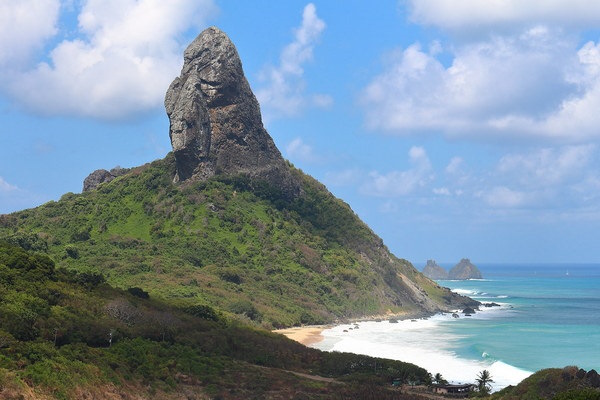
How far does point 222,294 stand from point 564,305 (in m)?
110

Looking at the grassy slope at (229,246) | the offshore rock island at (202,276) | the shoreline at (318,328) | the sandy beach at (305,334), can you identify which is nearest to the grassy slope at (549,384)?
the offshore rock island at (202,276)

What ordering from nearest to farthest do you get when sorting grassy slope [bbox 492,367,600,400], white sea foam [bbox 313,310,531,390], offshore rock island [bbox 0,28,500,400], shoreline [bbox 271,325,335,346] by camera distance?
grassy slope [bbox 492,367,600,400]
offshore rock island [bbox 0,28,500,400]
white sea foam [bbox 313,310,531,390]
shoreline [bbox 271,325,335,346]

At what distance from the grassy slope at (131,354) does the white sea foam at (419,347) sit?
53.8ft

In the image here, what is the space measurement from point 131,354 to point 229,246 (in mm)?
83419

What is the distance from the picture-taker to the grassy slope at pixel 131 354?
53.2m

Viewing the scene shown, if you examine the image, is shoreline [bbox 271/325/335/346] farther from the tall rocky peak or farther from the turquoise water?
the tall rocky peak

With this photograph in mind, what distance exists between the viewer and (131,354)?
207 feet

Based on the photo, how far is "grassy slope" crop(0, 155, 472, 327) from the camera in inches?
4887

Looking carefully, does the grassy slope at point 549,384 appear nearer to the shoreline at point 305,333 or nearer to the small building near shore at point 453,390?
the small building near shore at point 453,390

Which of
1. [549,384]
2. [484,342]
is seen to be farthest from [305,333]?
[549,384]

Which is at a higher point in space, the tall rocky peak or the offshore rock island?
the tall rocky peak

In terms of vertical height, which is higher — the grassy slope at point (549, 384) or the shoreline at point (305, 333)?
the shoreline at point (305, 333)

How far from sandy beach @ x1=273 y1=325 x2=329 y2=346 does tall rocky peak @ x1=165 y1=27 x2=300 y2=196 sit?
177 ft

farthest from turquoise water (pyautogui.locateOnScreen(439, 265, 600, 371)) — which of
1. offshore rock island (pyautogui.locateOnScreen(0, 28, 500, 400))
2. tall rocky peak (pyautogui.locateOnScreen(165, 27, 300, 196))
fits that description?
tall rocky peak (pyautogui.locateOnScreen(165, 27, 300, 196))
